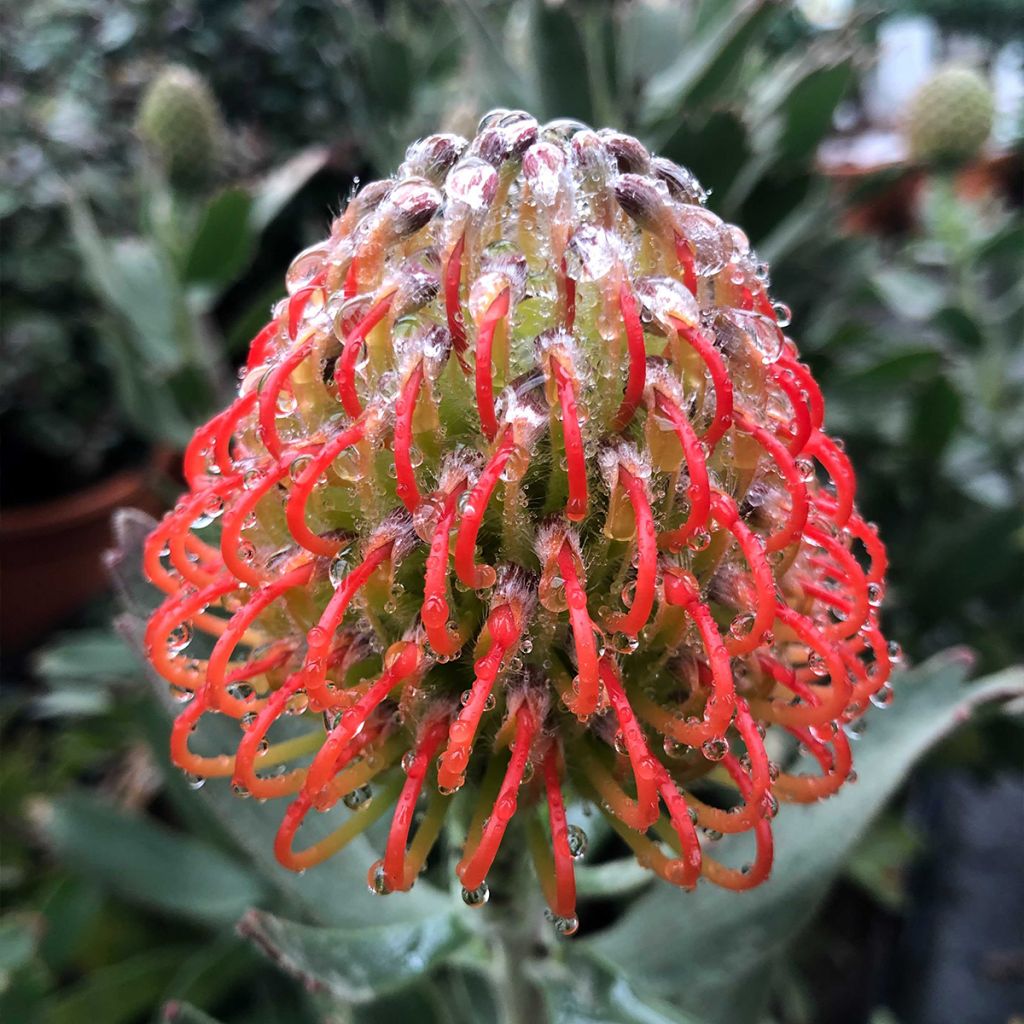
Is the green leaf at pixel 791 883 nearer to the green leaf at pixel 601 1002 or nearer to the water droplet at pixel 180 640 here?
the green leaf at pixel 601 1002

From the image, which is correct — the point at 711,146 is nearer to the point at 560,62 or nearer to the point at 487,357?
the point at 560,62

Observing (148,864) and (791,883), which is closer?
(791,883)

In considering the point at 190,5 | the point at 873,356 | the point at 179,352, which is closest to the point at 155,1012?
the point at 179,352

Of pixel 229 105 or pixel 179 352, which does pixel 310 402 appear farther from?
pixel 229 105

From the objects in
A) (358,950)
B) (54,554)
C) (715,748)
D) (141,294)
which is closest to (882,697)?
(715,748)

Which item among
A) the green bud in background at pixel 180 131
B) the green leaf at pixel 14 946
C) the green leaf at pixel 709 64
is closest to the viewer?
the green leaf at pixel 14 946

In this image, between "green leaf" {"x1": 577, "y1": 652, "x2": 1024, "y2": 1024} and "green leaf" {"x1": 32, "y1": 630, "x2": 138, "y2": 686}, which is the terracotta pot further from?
"green leaf" {"x1": 577, "y1": 652, "x2": 1024, "y2": 1024}

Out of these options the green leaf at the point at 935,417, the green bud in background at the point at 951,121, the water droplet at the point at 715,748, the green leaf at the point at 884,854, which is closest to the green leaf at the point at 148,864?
the water droplet at the point at 715,748
